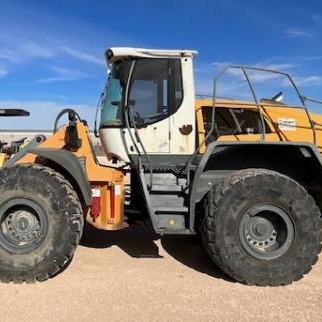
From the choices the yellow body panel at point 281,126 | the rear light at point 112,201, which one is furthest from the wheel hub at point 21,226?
the yellow body panel at point 281,126

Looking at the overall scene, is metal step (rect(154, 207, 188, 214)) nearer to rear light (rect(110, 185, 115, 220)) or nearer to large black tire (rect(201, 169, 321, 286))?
large black tire (rect(201, 169, 321, 286))

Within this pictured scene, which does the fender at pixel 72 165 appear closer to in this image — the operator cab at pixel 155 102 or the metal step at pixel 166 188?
the operator cab at pixel 155 102

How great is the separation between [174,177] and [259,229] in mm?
1228

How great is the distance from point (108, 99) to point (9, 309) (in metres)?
2.94

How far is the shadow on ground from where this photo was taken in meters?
6.93

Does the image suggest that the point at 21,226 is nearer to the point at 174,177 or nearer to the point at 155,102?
the point at 174,177

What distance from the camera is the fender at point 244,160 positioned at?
6.44 meters

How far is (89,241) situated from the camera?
26.2ft

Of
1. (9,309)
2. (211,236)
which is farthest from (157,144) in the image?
(9,309)

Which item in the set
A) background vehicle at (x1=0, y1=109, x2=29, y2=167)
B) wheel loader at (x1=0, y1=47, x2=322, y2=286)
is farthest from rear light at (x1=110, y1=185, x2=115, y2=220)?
background vehicle at (x1=0, y1=109, x2=29, y2=167)

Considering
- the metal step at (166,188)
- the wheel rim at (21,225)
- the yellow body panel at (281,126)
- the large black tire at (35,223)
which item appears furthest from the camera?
the yellow body panel at (281,126)

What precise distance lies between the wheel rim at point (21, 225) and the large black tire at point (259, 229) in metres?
1.89

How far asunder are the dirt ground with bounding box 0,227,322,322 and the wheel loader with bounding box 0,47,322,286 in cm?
26

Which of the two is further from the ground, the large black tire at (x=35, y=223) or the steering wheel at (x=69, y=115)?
the steering wheel at (x=69, y=115)
